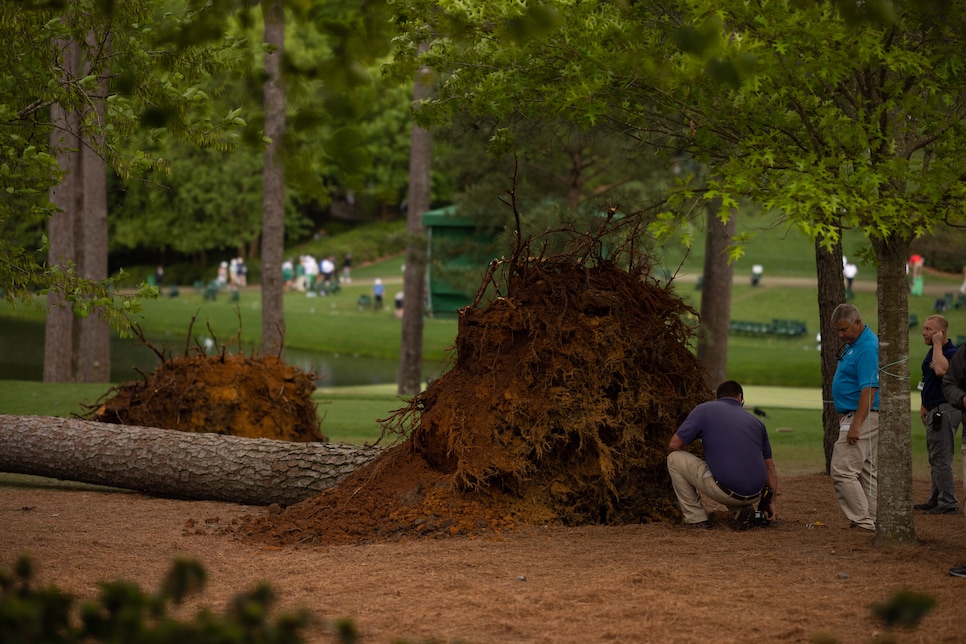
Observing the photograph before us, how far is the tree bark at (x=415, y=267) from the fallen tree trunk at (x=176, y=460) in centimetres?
1347

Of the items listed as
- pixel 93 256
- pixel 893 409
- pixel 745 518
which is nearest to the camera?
pixel 893 409

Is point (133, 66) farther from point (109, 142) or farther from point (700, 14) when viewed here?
point (700, 14)

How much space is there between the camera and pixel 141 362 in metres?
34.8

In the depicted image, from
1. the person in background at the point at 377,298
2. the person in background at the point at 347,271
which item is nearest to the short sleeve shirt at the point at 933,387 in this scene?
the person in background at the point at 377,298

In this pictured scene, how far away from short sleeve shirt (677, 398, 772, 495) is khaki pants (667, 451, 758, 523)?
95 millimetres

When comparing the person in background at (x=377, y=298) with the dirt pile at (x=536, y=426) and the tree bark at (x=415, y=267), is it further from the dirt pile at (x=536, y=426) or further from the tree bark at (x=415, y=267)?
the dirt pile at (x=536, y=426)

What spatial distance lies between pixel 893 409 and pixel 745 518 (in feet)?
5.74

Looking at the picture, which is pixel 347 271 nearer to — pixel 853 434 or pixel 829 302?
pixel 829 302

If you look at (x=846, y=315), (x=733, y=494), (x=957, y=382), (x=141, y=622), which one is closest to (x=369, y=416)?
(x=733, y=494)

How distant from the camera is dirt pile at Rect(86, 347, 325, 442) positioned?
1323 centimetres

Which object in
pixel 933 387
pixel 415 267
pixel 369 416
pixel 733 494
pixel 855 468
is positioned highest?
pixel 415 267

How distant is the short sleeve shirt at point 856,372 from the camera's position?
29.6ft

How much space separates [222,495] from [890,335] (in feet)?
21.0

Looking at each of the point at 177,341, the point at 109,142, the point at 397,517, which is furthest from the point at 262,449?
the point at 177,341
